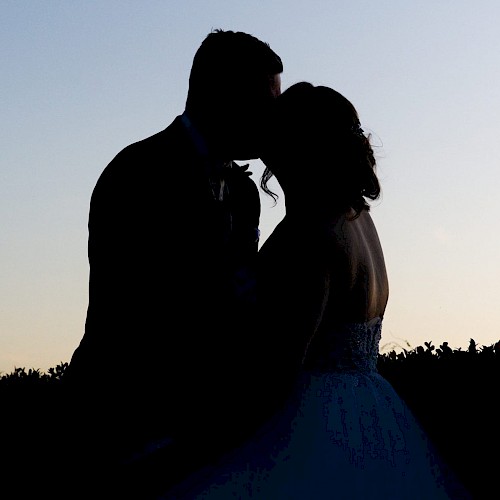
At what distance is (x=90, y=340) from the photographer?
158 inches

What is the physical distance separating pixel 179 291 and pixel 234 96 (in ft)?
3.37

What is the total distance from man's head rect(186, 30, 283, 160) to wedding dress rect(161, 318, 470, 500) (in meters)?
1.12

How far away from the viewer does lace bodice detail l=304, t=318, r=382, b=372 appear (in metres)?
3.89

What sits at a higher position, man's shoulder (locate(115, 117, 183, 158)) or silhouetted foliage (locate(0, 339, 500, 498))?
man's shoulder (locate(115, 117, 183, 158))

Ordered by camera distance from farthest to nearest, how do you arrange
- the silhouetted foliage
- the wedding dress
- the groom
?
the silhouetted foliage → the groom → the wedding dress

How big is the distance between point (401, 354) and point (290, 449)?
3.86 m

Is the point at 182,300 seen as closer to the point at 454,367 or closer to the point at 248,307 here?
the point at 248,307

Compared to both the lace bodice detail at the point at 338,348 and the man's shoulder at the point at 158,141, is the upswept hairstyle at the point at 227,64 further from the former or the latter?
the lace bodice detail at the point at 338,348

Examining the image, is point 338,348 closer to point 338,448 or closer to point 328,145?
point 338,448

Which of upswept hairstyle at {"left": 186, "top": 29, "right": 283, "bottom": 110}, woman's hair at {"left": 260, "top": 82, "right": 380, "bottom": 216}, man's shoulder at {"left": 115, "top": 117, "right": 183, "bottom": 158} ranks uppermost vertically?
upswept hairstyle at {"left": 186, "top": 29, "right": 283, "bottom": 110}

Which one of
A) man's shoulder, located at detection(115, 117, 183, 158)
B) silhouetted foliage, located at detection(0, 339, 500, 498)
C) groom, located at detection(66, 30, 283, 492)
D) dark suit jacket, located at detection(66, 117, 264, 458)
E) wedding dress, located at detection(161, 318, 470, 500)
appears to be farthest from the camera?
silhouetted foliage, located at detection(0, 339, 500, 498)

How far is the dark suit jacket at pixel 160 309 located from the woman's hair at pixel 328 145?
562 millimetres

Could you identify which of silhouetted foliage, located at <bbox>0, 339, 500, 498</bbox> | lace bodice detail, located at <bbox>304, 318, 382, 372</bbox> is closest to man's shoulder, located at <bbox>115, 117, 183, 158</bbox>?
lace bodice detail, located at <bbox>304, 318, 382, 372</bbox>

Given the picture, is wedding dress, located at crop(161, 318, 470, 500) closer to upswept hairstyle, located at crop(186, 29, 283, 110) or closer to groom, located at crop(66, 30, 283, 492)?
groom, located at crop(66, 30, 283, 492)
